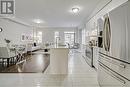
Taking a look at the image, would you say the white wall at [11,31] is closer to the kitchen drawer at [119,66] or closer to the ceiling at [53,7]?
the ceiling at [53,7]

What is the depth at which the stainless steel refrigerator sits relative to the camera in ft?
5.95

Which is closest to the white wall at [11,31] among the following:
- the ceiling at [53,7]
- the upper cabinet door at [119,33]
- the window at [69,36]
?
the ceiling at [53,7]

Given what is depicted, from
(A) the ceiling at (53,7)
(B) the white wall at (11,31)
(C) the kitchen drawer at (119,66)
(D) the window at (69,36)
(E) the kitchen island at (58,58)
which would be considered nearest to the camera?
(C) the kitchen drawer at (119,66)

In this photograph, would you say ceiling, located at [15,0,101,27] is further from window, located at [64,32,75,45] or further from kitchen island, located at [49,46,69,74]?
window, located at [64,32,75,45]

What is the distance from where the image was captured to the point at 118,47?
2107 millimetres

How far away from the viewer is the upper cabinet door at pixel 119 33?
189 cm

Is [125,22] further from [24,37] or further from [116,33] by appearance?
[24,37]

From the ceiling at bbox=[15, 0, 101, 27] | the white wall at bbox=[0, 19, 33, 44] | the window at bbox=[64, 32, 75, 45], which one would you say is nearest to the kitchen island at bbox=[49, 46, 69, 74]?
the ceiling at bbox=[15, 0, 101, 27]

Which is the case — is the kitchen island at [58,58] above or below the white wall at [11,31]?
below

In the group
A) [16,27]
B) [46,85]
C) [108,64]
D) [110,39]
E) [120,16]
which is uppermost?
[16,27]

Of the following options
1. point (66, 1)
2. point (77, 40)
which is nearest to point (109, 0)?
point (66, 1)

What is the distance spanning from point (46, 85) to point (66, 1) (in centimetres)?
320

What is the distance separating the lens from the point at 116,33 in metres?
2.17

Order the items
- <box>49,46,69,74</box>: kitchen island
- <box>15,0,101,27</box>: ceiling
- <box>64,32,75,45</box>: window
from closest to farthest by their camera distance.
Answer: <box>49,46,69,74</box>: kitchen island → <box>15,0,101,27</box>: ceiling → <box>64,32,75,45</box>: window
